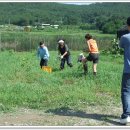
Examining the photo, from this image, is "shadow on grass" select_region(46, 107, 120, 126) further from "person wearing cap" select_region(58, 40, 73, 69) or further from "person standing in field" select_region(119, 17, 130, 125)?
"person wearing cap" select_region(58, 40, 73, 69)

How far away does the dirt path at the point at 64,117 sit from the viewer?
6879mm

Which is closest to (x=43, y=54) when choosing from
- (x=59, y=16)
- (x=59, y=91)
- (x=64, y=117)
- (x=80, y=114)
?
(x=59, y=91)

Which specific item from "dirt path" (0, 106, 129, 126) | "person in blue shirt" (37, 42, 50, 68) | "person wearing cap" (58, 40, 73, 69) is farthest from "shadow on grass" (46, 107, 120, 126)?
"person wearing cap" (58, 40, 73, 69)

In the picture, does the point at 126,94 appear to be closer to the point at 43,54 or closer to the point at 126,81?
the point at 126,81

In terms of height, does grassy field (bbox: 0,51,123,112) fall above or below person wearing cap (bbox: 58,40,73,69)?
below

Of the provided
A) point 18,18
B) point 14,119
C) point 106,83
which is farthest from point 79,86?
point 18,18

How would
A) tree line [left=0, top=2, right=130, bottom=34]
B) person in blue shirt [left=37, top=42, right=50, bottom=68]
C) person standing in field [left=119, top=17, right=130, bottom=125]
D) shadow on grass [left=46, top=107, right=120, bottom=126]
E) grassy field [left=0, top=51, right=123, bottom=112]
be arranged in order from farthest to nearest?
tree line [left=0, top=2, right=130, bottom=34] < person in blue shirt [left=37, top=42, right=50, bottom=68] < grassy field [left=0, top=51, right=123, bottom=112] < shadow on grass [left=46, top=107, right=120, bottom=126] < person standing in field [left=119, top=17, right=130, bottom=125]

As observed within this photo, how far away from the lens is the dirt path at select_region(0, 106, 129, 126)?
6879 mm

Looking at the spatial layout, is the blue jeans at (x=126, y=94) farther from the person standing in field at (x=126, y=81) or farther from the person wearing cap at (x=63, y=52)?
the person wearing cap at (x=63, y=52)

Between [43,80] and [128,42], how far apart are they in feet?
16.9

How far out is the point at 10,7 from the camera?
111312 mm

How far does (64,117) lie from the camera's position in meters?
7.32

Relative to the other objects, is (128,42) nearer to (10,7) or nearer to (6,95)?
(6,95)

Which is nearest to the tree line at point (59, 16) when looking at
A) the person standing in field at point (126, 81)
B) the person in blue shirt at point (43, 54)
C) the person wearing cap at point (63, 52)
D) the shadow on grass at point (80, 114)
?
the person wearing cap at point (63, 52)
